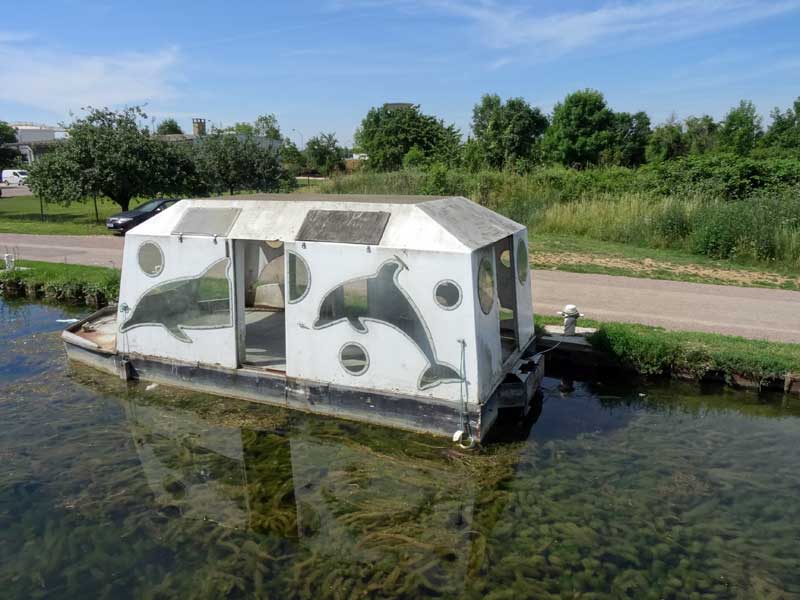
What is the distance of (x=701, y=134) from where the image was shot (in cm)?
4781

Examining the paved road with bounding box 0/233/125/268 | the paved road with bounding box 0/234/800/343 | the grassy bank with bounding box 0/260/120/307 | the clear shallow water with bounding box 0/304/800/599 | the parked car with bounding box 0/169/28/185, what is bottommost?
the clear shallow water with bounding box 0/304/800/599

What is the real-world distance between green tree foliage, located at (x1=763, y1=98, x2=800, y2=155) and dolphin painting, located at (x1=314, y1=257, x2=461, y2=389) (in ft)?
135

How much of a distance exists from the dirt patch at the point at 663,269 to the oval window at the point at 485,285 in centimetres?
815

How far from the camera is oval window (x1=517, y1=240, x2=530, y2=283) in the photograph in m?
8.27

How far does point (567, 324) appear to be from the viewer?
31.0 feet

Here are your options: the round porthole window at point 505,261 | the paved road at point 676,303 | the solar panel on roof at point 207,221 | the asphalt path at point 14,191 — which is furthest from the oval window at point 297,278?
the asphalt path at point 14,191

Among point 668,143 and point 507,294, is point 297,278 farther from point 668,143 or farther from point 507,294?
point 668,143

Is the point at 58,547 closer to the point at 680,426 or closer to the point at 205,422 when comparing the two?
the point at 205,422

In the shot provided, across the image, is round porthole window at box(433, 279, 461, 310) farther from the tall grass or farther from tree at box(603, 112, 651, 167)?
tree at box(603, 112, 651, 167)

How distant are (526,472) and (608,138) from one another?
5003 cm

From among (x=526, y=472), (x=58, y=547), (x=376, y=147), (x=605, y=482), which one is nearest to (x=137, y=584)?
(x=58, y=547)

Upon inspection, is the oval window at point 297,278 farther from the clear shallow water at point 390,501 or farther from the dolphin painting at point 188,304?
the clear shallow water at point 390,501

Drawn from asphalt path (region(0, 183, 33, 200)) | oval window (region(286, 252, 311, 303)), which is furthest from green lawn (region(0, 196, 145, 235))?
oval window (region(286, 252, 311, 303))

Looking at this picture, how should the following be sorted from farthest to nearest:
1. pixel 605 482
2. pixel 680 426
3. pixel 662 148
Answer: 1. pixel 662 148
2. pixel 680 426
3. pixel 605 482
